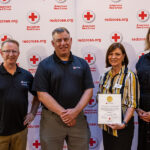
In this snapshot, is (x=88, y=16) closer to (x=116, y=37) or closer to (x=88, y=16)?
(x=88, y=16)

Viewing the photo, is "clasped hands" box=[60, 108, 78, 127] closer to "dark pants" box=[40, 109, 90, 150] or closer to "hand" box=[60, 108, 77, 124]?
"hand" box=[60, 108, 77, 124]

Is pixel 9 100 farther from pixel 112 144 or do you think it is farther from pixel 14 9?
pixel 14 9

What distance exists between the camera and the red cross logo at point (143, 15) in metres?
2.32

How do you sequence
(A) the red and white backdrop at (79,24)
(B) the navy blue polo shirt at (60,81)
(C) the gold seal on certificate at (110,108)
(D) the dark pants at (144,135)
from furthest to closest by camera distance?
1. (A) the red and white backdrop at (79,24)
2. (D) the dark pants at (144,135)
3. (B) the navy blue polo shirt at (60,81)
4. (C) the gold seal on certificate at (110,108)

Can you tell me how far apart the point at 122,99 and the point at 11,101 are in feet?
3.49

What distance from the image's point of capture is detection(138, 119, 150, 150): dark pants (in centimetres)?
178

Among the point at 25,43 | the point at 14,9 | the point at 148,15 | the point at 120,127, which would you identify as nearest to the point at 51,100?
the point at 120,127

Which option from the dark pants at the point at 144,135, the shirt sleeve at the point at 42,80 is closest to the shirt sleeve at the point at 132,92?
the dark pants at the point at 144,135

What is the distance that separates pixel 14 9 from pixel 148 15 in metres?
1.87

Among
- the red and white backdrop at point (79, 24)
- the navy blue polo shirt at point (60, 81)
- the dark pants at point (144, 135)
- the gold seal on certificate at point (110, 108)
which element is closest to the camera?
the gold seal on certificate at point (110, 108)

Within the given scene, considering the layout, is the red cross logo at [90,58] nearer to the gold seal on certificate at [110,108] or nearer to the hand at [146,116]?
the gold seal on certificate at [110,108]

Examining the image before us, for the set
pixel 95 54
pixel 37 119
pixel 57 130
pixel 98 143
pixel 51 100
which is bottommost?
pixel 98 143

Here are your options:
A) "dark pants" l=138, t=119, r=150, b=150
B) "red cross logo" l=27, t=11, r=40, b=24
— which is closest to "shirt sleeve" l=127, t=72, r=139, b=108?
"dark pants" l=138, t=119, r=150, b=150

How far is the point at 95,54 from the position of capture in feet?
7.70
